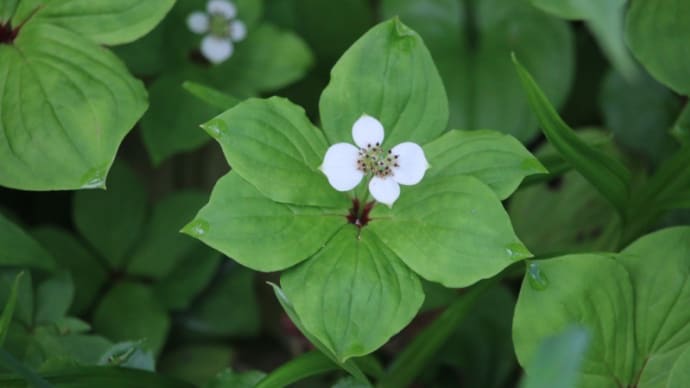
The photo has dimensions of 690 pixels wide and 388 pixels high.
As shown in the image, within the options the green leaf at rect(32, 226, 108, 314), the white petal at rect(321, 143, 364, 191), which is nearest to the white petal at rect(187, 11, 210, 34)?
the green leaf at rect(32, 226, 108, 314)

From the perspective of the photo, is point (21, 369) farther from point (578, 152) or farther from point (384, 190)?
point (578, 152)

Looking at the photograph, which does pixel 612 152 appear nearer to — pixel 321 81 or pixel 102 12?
pixel 321 81

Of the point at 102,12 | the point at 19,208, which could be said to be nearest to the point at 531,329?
the point at 102,12

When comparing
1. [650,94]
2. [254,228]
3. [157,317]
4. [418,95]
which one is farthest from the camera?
[650,94]

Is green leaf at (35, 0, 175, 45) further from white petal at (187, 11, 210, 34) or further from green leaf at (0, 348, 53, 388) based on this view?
green leaf at (0, 348, 53, 388)

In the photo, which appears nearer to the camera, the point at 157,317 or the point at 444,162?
the point at 444,162

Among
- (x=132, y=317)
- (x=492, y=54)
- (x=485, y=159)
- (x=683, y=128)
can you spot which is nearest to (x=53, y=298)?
(x=132, y=317)

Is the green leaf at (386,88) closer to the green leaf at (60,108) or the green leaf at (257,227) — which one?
the green leaf at (257,227)
